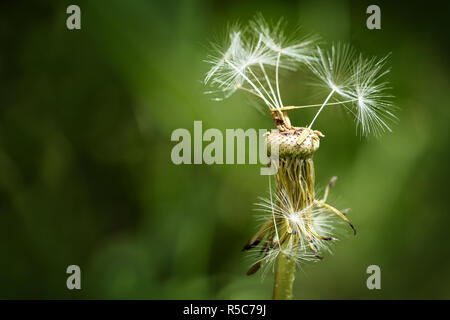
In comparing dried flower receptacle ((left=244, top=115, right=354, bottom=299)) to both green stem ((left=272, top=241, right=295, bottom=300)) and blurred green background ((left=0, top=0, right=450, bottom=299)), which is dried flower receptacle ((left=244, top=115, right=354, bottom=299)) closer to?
green stem ((left=272, top=241, right=295, bottom=300))

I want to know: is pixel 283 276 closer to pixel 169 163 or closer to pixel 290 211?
pixel 290 211

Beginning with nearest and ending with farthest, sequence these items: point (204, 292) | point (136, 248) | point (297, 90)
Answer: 1. point (204, 292)
2. point (136, 248)
3. point (297, 90)

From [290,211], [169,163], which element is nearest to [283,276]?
[290,211]

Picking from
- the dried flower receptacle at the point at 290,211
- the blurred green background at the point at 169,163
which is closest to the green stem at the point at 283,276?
the dried flower receptacle at the point at 290,211

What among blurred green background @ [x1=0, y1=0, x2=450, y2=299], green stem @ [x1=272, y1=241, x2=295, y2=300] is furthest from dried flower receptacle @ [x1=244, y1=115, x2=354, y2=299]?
blurred green background @ [x1=0, y1=0, x2=450, y2=299]

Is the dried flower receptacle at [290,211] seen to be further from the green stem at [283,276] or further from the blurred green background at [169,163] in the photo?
the blurred green background at [169,163]

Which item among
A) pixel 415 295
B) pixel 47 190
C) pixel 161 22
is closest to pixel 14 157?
pixel 47 190

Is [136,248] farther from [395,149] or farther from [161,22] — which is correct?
[395,149]

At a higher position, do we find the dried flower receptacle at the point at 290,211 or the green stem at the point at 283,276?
the dried flower receptacle at the point at 290,211

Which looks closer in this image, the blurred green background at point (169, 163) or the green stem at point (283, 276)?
the green stem at point (283, 276)
